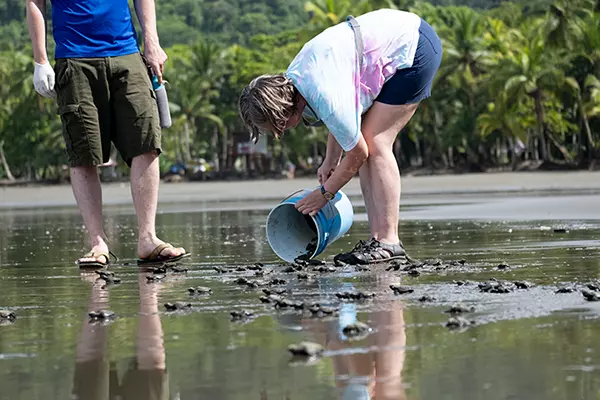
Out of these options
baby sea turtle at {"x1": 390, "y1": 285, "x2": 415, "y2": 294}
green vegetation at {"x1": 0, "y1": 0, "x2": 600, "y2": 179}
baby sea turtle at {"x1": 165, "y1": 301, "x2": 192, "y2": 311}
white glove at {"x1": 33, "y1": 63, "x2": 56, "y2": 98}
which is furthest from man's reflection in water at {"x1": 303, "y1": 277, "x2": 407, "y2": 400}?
green vegetation at {"x1": 0, "y1": 0, "x2": 600, "y2": 179}

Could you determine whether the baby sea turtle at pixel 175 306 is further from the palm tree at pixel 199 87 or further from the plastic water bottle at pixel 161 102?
the palm tree at pixel 199 87

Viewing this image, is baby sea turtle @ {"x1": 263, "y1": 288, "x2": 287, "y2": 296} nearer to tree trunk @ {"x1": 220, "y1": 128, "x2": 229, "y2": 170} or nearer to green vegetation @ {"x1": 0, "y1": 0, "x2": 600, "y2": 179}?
green vegetation @ {"x1": 0, "y1": 0, "x2": 600, "y2": 179}

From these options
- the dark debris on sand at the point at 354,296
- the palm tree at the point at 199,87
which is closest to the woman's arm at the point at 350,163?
the dark debris on sand at the point at 354,296

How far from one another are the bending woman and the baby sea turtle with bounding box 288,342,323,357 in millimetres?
2725

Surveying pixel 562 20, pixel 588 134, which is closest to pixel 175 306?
pixel 562 20

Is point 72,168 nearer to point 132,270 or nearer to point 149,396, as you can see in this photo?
point 132,270

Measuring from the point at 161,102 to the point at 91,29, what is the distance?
65 centimetres

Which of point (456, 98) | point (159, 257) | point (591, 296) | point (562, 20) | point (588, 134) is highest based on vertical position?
point (562, 20)

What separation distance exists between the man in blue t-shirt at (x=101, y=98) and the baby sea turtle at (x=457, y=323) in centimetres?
359

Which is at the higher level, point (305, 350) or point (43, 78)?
point (43, 78)

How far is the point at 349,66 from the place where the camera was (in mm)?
6055

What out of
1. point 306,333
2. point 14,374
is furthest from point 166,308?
point 14,374

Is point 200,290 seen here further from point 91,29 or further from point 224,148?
point 224,148

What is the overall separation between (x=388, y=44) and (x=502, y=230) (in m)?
3.25
